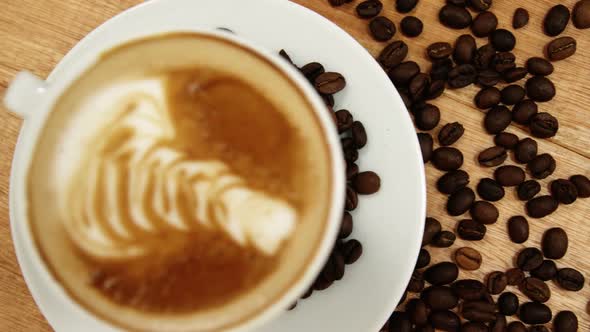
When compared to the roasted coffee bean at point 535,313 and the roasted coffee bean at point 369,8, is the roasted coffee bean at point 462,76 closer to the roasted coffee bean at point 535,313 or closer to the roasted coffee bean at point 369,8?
the roasted coffee bean at point 369,8

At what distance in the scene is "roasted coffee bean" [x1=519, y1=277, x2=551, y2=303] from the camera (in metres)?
1.14

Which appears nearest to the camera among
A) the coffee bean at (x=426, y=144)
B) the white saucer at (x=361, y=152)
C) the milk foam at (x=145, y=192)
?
the milk foam at (x=145, y=192)

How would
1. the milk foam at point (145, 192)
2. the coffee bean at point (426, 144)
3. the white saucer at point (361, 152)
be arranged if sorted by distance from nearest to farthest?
1. the milk foam at point (145, 192)
2. the white saucer at point (361, 152)
3. the coffee bean at point (426, 144)

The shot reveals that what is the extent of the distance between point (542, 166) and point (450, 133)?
8.2 inches

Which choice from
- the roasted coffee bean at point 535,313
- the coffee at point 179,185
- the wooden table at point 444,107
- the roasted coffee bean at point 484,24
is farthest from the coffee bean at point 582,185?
the coffee at point 179,185

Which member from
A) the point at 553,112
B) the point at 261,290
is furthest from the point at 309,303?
the point at 553,112

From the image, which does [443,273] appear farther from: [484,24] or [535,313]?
[484,24]

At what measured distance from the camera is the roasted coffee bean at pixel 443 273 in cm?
111

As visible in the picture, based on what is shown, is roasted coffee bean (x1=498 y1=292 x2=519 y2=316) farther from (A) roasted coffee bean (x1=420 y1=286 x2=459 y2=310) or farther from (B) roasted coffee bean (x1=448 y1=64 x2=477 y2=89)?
(B) roasted coffee bean (x1=448 y1=64 x2=477 y2=89)

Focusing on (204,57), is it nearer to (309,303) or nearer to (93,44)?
(93,44)

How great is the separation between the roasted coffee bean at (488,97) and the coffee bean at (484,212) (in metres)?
0.21

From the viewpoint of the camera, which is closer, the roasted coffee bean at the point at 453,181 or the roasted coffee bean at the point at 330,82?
the roasted coffee bean at the point at 330,82

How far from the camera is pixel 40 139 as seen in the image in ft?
2.37

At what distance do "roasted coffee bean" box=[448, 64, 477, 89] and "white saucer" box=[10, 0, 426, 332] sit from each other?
0.26 m
